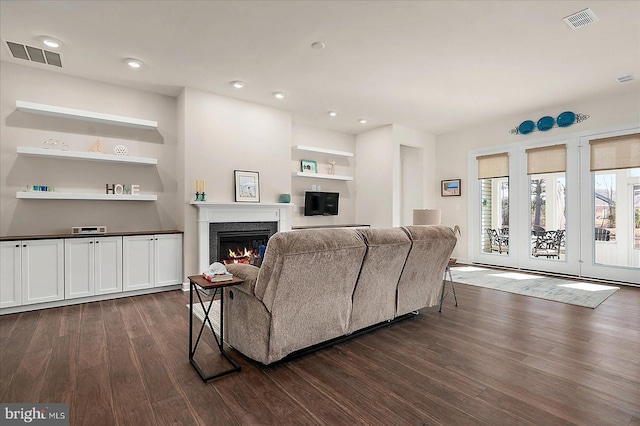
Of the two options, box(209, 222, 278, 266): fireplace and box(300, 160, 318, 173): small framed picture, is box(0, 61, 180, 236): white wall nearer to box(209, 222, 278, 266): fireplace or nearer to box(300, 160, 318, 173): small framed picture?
box(209, 222, 278, 266): fireplace

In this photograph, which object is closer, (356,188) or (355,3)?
(355,3)

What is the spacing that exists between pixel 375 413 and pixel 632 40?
464cm

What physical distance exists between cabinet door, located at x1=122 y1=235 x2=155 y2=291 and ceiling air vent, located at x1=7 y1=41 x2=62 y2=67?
2.32 meters

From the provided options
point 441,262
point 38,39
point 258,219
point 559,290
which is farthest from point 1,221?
point 559,290

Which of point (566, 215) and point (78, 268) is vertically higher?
point (566, 215)

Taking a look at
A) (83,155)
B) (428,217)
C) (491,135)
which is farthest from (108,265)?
(491,135)

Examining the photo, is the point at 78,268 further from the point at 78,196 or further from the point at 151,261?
the point at 78,196

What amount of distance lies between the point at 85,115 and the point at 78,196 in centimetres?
108

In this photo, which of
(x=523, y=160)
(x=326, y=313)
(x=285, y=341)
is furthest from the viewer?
(x=523, y=160)

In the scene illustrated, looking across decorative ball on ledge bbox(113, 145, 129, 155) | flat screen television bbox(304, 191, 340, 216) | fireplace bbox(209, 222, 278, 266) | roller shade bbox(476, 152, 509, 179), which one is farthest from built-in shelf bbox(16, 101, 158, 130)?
roller shade bbox(476, 152, 509, 179)

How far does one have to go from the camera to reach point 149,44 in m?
3.66

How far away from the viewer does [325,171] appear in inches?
288

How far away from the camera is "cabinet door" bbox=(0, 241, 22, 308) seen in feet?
12.0

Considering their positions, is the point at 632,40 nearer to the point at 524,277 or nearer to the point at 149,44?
the point at 524,277
